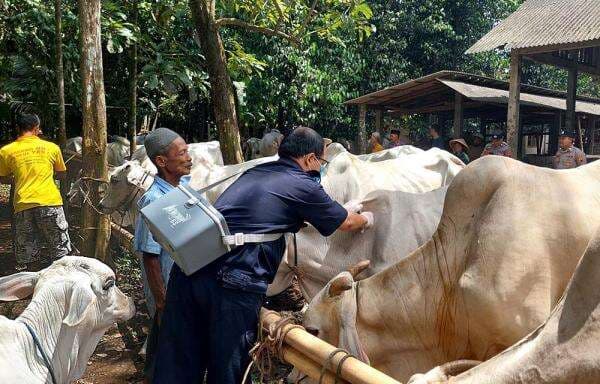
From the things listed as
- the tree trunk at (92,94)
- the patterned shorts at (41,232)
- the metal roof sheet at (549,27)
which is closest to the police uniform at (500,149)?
the metal roof sheet at (549,27)

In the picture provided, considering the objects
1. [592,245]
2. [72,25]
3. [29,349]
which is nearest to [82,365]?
[29,349]

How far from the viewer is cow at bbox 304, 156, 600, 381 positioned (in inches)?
95.6

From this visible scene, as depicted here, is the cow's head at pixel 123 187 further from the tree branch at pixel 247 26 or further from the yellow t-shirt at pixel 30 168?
the tree branch at pixel 247 26

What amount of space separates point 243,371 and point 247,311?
0.27 metres

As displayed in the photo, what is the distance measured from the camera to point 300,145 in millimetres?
2840

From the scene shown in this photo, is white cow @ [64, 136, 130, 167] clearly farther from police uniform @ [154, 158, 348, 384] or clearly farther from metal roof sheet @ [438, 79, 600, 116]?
police uniform @ [154, 158, 348, 384]

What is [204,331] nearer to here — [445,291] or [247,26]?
[445,291]

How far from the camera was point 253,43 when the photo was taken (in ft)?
46.1

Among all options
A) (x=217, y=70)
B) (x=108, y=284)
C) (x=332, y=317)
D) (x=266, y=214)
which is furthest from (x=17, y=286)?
(x=217, y=70)

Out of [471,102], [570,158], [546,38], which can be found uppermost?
[546,38]

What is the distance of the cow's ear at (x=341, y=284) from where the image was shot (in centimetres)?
266

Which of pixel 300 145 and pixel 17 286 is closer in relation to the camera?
pixel 300 145

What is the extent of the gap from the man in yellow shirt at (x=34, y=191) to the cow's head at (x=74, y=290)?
9.76 ft

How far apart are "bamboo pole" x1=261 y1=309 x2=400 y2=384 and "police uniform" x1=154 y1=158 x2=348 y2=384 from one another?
0.48 feet
